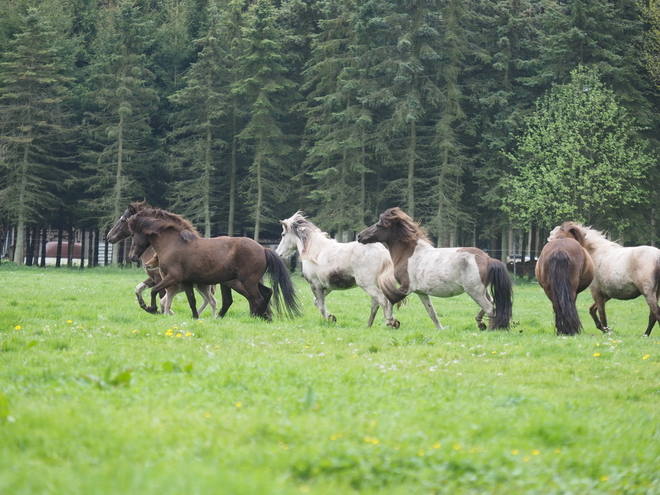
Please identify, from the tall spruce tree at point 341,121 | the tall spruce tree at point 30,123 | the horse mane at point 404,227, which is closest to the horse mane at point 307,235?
the horse mane at point 404,227

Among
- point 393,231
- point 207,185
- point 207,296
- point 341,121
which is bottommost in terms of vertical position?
point 207,296

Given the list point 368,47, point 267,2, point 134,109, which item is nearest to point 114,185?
point 134,109

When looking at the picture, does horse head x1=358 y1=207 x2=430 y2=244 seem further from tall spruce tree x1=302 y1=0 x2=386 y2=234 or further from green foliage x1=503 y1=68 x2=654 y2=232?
tall spruce tree x1=302 y1=0 x2=386 y2=234

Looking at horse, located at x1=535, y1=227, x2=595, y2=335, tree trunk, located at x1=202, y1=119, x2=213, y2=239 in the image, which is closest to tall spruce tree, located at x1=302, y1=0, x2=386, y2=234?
tree trunk, located at x1=202, y1=119, x2=213, y2=239

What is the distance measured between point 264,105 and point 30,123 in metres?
14.4

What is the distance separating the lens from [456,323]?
16.3m

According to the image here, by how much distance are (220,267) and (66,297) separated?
668 centimetres

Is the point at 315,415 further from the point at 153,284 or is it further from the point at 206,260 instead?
the point at 153,284

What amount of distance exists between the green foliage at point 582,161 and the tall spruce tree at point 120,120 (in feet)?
74.6

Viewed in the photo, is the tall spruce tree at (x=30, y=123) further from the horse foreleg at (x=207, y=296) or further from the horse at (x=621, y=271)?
the horse at (x=621, y=271)

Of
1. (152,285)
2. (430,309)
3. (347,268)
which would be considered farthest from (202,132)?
(430,309)

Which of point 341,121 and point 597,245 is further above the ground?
point 341,121

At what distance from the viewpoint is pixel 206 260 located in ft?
47.8

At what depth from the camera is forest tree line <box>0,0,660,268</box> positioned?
40.2 m
